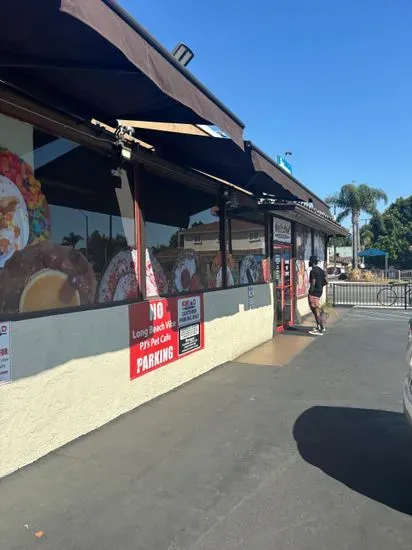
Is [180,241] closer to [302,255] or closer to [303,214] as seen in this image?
[303,214]

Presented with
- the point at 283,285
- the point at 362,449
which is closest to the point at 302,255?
the point at 283,285

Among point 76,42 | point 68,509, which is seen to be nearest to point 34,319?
point 68,509

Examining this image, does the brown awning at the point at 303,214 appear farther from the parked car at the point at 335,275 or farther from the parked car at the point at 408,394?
the parked car at the point at 335,275

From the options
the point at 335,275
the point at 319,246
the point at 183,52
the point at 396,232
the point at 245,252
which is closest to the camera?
the point at 183,52

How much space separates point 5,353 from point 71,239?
1.30m

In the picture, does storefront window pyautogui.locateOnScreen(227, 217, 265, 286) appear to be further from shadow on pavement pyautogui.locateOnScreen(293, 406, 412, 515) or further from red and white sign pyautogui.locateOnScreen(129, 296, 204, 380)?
shadow on pavement pyautogui.locateOnScreen(293, 406, 412, 515)

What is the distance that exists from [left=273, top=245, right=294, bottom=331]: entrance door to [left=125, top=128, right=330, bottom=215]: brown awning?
12.9ft

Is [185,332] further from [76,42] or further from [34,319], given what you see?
[76,42]

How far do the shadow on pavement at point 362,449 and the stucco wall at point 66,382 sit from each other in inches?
72.1

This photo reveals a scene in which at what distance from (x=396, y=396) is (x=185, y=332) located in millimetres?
2772

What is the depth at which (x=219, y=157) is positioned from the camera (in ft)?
18.6

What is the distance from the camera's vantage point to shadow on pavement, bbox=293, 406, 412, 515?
3412mm

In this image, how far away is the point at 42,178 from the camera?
4.08 meters

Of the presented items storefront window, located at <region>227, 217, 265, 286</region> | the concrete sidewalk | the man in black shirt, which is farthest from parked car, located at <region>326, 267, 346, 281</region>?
the concrete sidewalk
